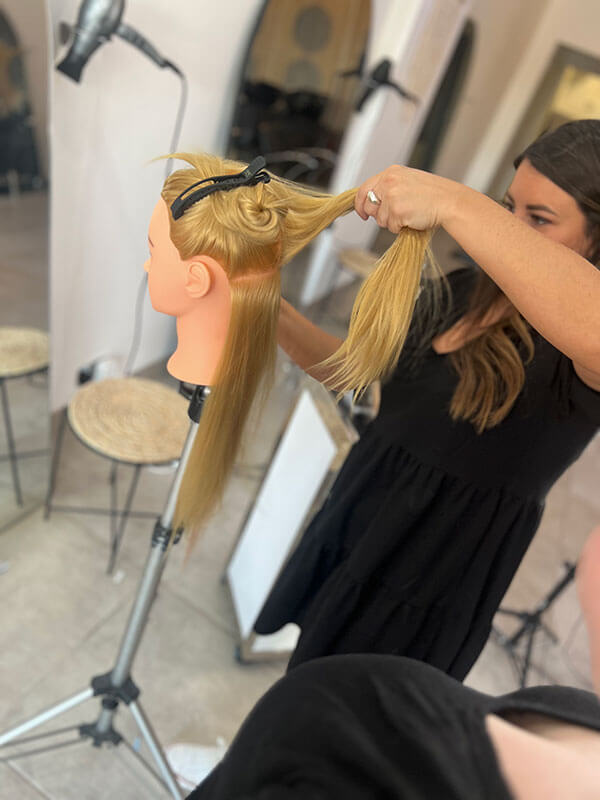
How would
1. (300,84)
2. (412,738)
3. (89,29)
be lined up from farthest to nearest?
(300,84) < (89,29) < (412,738)

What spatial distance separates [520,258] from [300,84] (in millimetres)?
2360

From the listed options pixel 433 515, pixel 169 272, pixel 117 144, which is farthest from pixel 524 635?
pixel 117 144

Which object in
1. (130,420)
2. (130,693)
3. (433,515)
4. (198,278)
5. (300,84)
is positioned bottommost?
(130,693)

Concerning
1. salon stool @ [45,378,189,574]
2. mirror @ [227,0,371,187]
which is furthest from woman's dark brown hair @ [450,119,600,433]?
mirror @ [227,0,371,187]

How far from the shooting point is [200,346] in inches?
29.0

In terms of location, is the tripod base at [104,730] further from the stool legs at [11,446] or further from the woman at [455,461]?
the stool legs at [11,446]

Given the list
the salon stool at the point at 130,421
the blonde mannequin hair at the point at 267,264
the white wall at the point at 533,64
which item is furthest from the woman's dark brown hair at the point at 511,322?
the white wall at the point at 533,64

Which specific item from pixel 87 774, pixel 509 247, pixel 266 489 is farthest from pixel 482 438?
pixel 87 774

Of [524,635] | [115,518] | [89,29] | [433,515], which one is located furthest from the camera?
[524,635]

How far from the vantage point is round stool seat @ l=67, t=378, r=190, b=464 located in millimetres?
1338

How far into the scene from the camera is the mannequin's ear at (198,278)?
0.65 m

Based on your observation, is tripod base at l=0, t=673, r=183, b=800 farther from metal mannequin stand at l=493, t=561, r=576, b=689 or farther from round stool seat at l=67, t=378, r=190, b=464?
metal mannequin stand at l=493, t=561, r=576, b=689

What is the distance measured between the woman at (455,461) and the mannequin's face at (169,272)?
0.57 feet

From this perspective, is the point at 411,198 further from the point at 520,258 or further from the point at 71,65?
the point at 71,65
